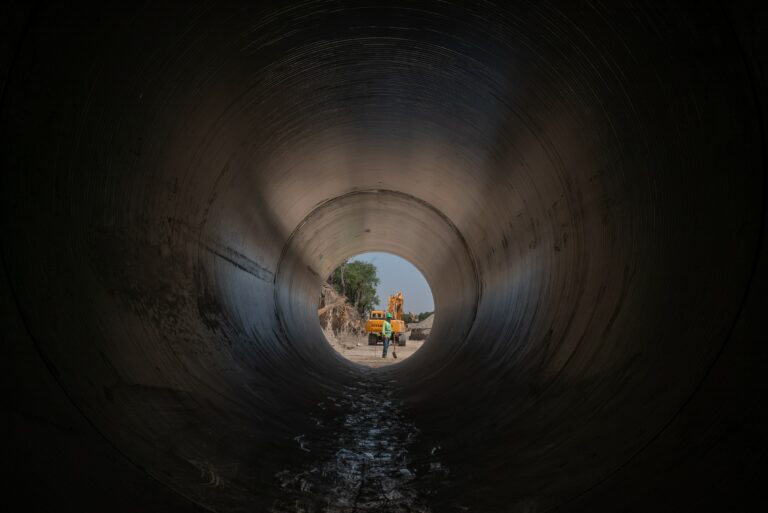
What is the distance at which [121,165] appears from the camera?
2.81 metres

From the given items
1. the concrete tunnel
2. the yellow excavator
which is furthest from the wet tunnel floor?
the yellow excavator

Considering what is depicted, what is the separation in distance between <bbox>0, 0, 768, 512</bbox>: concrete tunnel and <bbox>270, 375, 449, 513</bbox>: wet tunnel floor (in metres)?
0.09

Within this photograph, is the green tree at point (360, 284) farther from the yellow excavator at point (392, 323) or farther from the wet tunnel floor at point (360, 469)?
the wet tunnel floor at point (360, 469)

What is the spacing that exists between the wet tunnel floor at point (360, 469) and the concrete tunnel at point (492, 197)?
0.09m

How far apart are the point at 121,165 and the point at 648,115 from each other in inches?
93.6

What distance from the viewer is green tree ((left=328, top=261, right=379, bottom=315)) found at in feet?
164

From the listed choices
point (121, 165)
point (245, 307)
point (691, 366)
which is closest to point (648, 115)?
point (691, 366)

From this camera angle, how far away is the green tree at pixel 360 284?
4991 cm

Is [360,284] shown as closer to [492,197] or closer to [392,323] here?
[392,323]

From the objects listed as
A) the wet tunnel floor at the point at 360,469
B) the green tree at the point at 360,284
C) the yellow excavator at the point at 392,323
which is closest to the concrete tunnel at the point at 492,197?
the wet tunnel floor at the point at 360,469

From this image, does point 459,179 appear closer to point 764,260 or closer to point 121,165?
point 121,165

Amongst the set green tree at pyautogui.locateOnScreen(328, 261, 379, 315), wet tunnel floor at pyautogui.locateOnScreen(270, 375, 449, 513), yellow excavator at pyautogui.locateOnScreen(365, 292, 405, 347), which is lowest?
wet tunnel floor at pyautogui.locateOnScreen(270, 375, 449, 513)

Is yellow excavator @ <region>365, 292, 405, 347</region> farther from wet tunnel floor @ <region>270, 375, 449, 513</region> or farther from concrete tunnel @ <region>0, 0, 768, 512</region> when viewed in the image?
concrete tunnel @ <region>0, 0, 768, 512</region>

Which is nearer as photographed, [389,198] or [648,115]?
[648,115]
